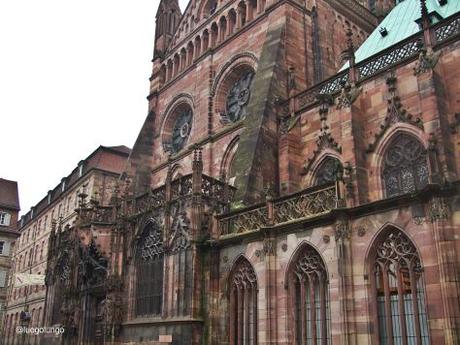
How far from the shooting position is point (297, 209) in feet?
51.2

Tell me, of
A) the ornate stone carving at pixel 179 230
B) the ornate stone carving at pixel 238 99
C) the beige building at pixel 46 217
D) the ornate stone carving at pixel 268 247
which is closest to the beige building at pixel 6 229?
the beige building at pixel 46 217

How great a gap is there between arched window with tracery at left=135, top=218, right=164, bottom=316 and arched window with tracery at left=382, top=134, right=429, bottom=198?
28.8 ft

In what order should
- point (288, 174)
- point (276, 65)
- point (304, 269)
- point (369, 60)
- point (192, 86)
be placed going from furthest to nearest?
point (192, 86) < point (276, 65) < point (288, 174) < point (369, 60) < point (304, 269)

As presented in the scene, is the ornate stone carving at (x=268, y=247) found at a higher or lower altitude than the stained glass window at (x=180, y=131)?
lower

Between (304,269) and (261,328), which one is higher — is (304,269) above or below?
above

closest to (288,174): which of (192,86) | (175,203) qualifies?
(175,203)

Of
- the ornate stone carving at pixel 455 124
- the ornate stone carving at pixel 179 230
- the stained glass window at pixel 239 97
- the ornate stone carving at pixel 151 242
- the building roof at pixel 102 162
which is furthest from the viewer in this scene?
the building roof at pixel 102 162

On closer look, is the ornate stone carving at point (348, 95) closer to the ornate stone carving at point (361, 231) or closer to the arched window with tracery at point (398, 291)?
the ornate stone carving at point (361, 231)

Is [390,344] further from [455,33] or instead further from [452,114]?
[455,33]

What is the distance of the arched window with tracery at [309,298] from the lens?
46.7 ft

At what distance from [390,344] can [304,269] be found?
3.30 meters

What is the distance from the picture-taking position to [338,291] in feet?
44.6

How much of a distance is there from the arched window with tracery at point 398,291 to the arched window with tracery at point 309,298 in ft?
5.22

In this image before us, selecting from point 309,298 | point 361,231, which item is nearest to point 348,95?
point 361,231
